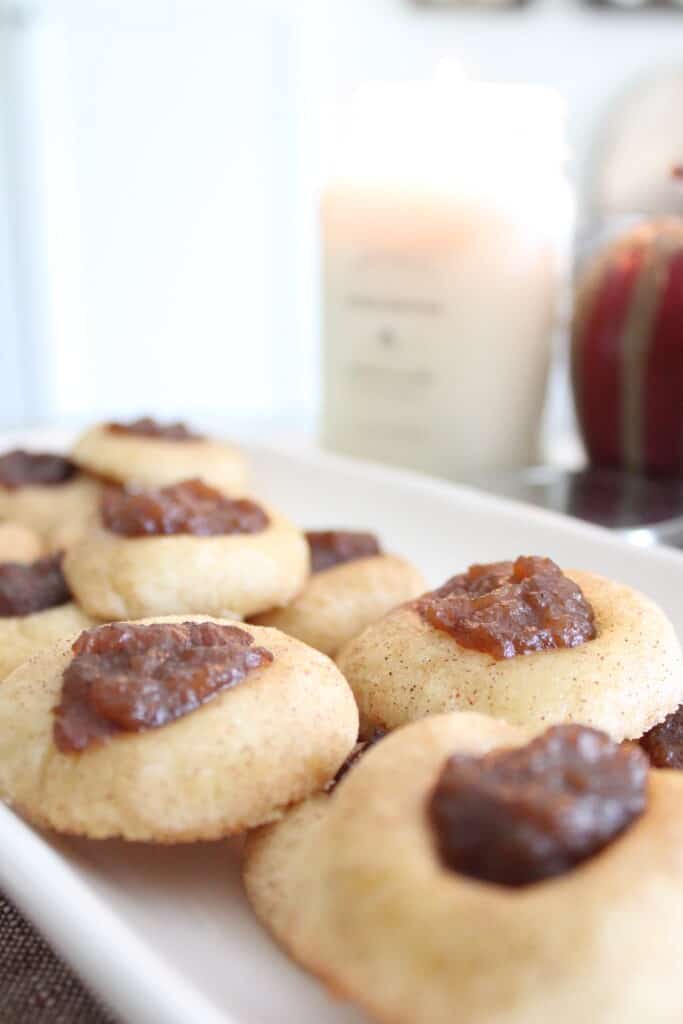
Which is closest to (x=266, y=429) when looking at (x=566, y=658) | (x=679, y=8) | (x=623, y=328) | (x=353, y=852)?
(x=623, y=328)

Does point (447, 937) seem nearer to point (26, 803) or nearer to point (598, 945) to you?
point (598, 945)

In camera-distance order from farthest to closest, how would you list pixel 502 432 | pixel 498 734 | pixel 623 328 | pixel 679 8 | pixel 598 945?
1. pixel 679 8
2. pixel 502 432
3. pixel 623 328
4. pixel 498 734
5. pixel 598 945

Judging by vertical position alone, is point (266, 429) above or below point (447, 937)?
below

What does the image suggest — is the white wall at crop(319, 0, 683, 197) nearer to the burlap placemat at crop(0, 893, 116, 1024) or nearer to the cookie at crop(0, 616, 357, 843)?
the cookie at crop(0, 616, 357, 843)

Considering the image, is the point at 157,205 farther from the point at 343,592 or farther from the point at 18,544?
the point at 343,592

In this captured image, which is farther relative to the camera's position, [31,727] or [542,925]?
[31,727]
